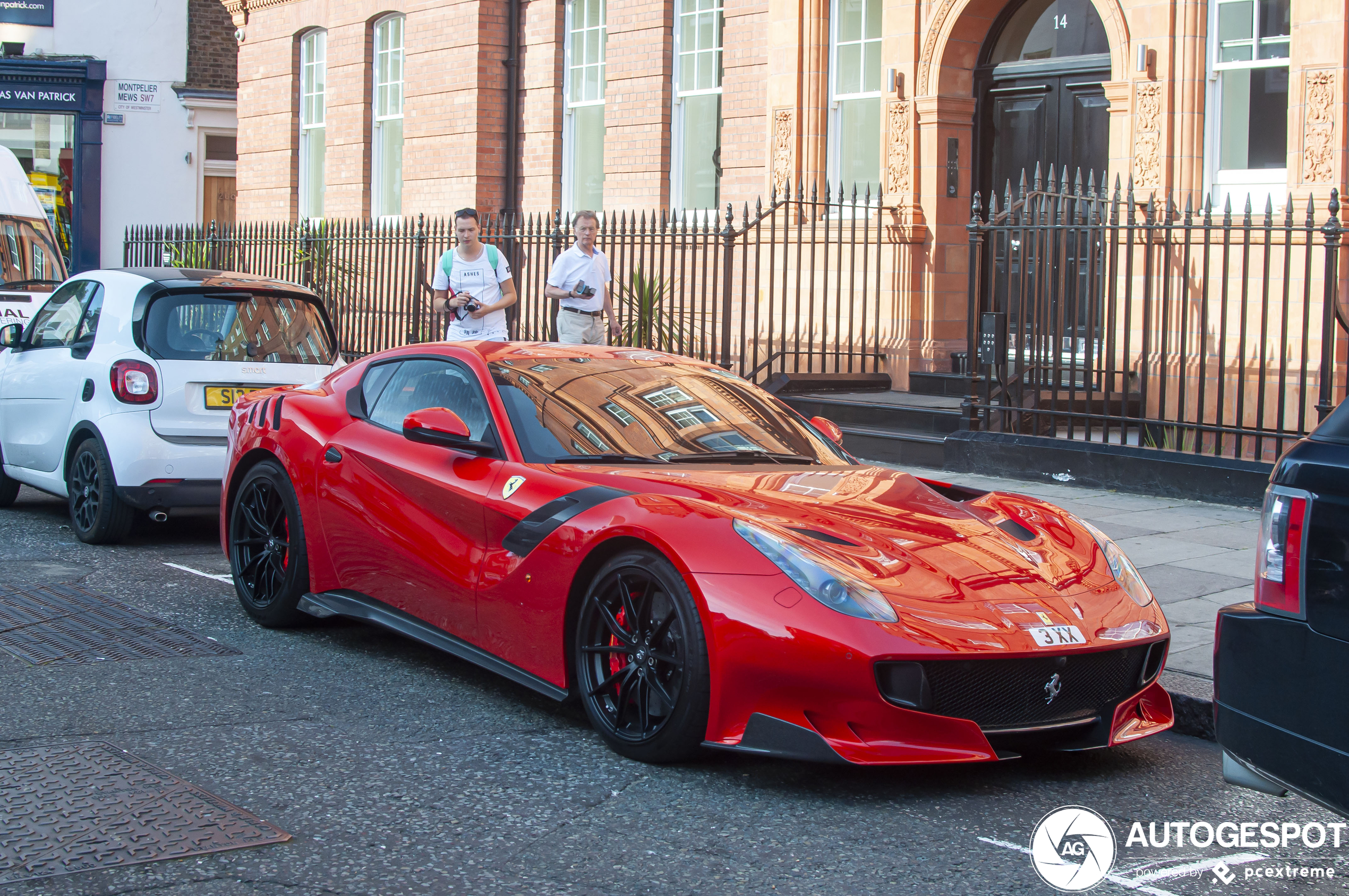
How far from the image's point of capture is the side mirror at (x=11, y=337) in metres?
9.40

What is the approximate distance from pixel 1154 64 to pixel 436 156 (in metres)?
11.3

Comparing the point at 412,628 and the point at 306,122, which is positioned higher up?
the point at 306,122

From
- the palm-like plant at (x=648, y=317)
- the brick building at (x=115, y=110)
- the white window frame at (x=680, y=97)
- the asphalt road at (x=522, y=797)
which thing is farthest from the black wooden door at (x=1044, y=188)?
the brick building at (x=115, y=110)

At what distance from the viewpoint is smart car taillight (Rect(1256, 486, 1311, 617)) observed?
325cm

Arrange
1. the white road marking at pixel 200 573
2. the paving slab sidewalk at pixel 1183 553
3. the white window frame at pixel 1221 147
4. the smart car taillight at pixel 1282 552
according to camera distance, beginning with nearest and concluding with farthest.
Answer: the smart car taillight at pixel 1282 552 → the paving slab sidewalk at pixel 1183 553 → the white road marking at pixel 200 573 → the white window frame at pixel 1221 147

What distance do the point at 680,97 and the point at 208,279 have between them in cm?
909

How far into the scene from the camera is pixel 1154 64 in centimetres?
1181

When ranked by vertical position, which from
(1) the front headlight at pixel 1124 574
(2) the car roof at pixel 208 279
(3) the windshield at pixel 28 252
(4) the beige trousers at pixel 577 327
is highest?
(3) the windshield at pixel 28 252

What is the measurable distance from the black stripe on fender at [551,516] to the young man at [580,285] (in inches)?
230

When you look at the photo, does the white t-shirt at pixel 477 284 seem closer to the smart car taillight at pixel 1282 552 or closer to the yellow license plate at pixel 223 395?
the yellow license plate at pixel 223 395

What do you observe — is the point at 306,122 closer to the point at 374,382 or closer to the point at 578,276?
the point at 578,276

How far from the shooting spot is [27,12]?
28.6 m

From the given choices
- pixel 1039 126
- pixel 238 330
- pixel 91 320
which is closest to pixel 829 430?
pixel 238 330

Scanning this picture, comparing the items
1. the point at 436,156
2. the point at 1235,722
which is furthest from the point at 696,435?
the point at 436,156
